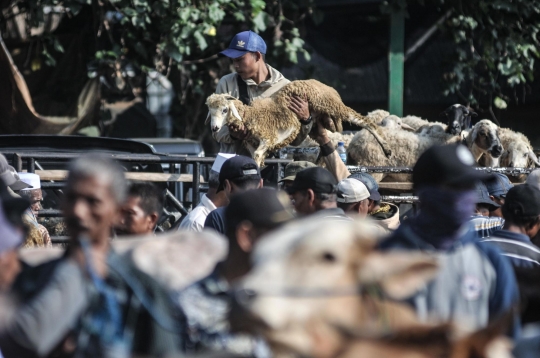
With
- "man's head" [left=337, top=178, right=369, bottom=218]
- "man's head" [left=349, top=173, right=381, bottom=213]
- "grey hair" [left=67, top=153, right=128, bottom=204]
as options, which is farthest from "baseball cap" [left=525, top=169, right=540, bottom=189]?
"grey hair" [left=67, top=153, right=128, bottom=204]

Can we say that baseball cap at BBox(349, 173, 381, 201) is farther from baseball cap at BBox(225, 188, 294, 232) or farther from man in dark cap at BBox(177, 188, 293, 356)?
baseball cap at BBox(225, 188, 294, 232)

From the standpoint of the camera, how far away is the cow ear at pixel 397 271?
2801 mm

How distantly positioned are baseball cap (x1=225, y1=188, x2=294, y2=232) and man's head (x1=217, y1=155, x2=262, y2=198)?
237cm

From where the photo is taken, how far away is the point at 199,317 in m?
3.22

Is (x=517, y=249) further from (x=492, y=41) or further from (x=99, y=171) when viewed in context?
(x=492, y=41)

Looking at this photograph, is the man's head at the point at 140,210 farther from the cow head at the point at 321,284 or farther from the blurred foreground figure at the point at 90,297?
the cow head at the point at 321,284

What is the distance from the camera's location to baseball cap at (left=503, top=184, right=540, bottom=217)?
5.26 m

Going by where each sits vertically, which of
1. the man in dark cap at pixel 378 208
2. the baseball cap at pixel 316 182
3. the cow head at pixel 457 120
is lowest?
the man in dark cap at pixel 378 208

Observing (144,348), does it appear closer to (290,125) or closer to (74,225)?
(74,225)

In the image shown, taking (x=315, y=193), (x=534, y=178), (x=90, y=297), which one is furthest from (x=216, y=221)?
(x=534, y=178)

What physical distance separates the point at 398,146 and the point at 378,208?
223 centimetres

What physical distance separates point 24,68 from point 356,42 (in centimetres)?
538

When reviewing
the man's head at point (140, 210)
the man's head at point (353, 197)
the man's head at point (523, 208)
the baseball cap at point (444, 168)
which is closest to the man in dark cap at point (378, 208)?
the man's head at point (353, 197)

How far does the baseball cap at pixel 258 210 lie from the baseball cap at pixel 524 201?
7.09 ft
